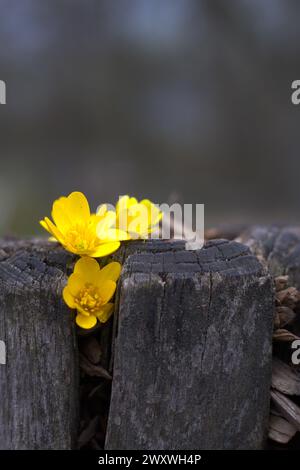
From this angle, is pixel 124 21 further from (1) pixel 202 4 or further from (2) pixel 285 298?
(2) pixel 285 298

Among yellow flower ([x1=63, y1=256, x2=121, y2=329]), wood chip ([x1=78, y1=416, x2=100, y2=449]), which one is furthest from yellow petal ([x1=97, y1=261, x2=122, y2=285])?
wood chip ([x1=78, y1=416, x2=100, y2=449])

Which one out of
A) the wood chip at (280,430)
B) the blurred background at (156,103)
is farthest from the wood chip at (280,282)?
the blurred background at (156,103)

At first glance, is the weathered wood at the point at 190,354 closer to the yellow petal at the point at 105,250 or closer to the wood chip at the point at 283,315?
the yellow petal at the point at 105,250

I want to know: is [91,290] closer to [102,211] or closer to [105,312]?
[105,312]

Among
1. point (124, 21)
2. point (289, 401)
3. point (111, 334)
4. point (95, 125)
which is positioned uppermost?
point (124, 21)

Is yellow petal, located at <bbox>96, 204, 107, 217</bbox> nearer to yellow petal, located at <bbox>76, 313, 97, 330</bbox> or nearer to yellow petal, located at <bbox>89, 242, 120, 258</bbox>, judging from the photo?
yellow petal, located at <bbox>89, 242, 120, 258</bbox>
